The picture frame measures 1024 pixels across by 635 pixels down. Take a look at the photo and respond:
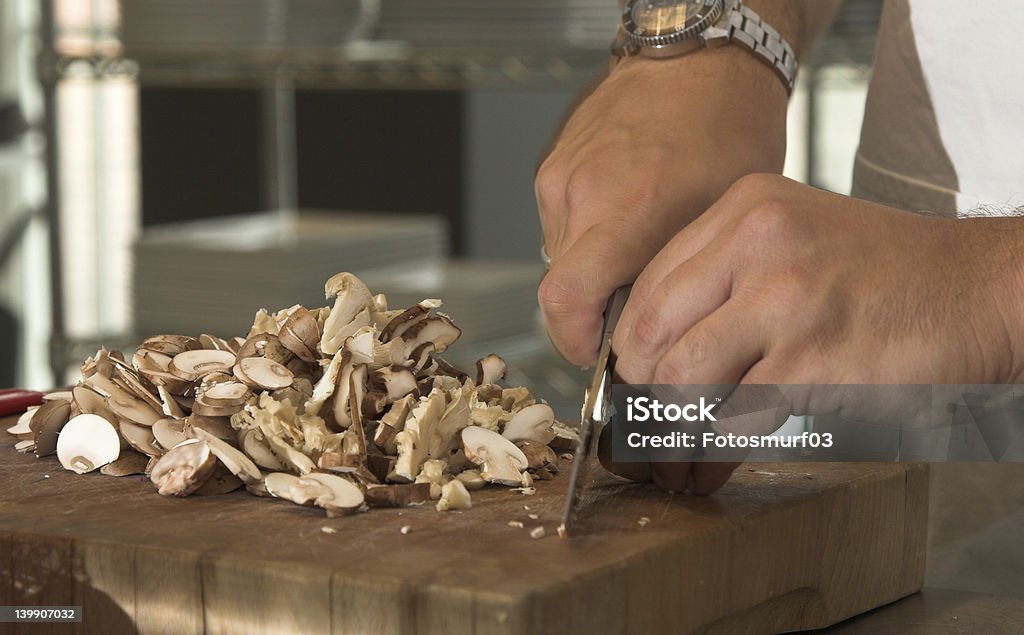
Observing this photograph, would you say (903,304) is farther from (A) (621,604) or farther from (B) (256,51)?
(B) (256,51)

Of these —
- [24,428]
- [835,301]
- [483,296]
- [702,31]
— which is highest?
[702,31]

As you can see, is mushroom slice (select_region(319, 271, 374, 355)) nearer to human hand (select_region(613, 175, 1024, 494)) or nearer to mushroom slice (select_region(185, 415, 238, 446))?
mushroom slice (select_region(185, 415, 238, 446))

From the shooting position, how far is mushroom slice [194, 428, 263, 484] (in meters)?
0.58

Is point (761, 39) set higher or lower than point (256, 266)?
higher

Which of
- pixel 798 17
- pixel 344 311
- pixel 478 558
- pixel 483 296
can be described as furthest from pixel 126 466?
pixel 483 296

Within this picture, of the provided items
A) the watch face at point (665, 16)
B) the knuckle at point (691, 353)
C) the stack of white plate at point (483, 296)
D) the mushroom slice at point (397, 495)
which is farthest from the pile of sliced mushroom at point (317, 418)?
the stack of white plate at point (483, 296)

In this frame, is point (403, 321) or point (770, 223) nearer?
point (770, 223)

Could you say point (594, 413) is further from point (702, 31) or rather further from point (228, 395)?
point (702, 31)

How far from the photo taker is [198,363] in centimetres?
65

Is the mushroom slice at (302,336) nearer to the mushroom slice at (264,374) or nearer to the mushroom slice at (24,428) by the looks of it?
the mushroom slice at (264,374)

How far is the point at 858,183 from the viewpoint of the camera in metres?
0.92

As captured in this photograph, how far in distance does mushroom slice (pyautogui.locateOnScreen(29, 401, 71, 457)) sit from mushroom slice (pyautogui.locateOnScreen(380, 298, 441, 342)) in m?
0.16

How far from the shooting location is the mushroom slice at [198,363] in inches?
25.3

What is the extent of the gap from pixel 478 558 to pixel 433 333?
0.21m
